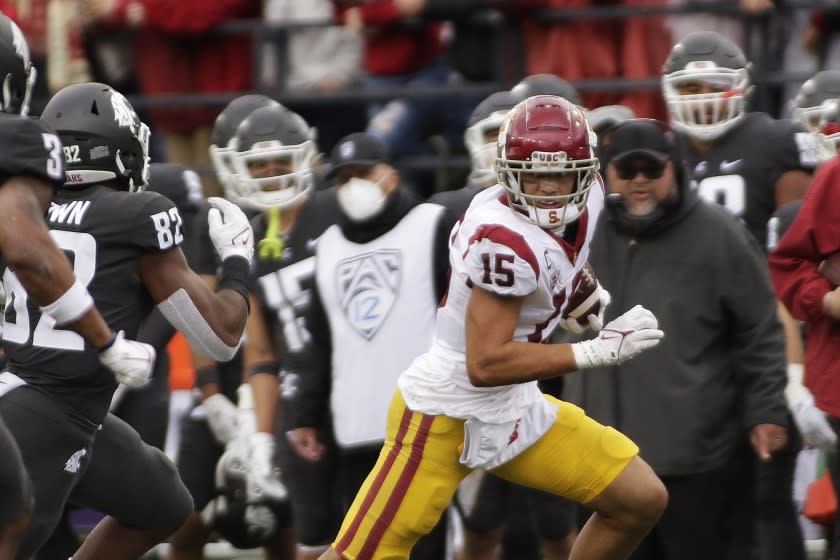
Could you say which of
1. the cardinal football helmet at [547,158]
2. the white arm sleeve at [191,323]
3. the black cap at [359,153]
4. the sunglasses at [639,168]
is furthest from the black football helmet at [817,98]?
the white arm sleeve at [191,323]

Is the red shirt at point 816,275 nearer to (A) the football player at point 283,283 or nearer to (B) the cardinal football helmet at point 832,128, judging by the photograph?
(B) the cardinal football helmet at point 832,128

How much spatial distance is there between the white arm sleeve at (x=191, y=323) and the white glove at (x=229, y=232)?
26 cm

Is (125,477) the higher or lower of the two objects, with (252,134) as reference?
lower

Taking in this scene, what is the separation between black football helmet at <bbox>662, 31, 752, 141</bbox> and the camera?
6719mm

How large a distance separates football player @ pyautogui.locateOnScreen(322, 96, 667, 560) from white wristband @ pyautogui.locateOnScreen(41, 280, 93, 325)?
3.40 ft

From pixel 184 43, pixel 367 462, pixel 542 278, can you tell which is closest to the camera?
pixel 542 278

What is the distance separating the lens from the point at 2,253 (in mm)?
4504

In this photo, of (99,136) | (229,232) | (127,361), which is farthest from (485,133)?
(127,361)

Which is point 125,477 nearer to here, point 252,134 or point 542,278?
point 542,278

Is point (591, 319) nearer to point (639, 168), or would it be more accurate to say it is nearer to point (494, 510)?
point (639, 168)

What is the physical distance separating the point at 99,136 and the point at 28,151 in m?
0.64

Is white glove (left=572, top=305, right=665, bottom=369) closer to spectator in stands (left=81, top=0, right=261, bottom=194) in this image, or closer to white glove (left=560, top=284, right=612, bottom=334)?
white glove (left=560, top=284, right=612, bottom=334)

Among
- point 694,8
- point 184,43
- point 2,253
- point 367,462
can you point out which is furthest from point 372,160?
point 184,43

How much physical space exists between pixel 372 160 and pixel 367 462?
1.02 metres
